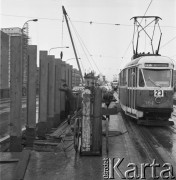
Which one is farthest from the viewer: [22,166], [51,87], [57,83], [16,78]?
[57,83]

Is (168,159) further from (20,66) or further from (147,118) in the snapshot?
(147,118)

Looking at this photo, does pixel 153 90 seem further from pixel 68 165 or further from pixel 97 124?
pixel 68 165

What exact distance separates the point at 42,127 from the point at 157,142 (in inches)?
173

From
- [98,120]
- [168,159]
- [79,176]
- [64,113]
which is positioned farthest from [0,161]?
[64,113]

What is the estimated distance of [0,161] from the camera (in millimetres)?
7832

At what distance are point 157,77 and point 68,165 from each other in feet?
27.5

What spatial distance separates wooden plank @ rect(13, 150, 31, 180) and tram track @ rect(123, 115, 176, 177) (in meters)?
2.82

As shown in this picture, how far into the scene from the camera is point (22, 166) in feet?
24.2

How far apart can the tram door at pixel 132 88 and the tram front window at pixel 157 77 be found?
732mm

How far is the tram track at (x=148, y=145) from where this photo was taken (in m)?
8.74

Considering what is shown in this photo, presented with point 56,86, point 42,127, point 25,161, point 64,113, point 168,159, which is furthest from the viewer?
point 64,113

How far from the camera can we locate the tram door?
51.8 feet

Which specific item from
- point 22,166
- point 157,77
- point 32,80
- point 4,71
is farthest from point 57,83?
point 4,71

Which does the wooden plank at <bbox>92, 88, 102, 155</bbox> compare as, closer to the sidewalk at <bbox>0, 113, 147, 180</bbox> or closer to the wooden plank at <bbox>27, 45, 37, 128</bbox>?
the sidewalk at <bbox>0, 113, 147, 180</bbox>
